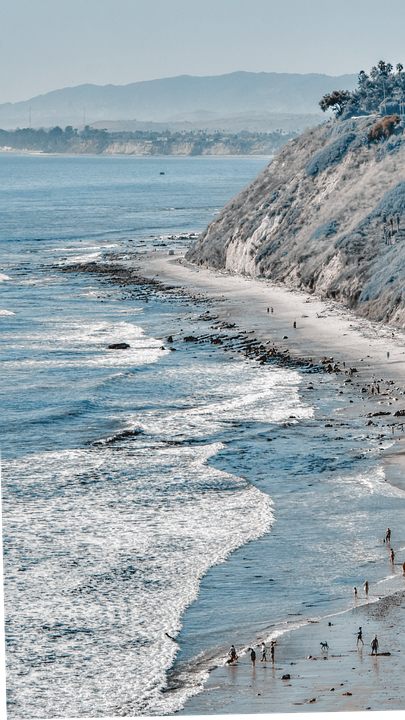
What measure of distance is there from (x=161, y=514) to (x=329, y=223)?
3852cm

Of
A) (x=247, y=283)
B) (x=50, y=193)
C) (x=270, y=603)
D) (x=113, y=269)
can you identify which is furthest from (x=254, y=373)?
(x=50, y=193)

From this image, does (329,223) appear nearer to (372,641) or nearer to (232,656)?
(372,641)

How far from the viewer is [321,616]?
44.9 ft

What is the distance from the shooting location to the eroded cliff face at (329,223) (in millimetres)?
44406

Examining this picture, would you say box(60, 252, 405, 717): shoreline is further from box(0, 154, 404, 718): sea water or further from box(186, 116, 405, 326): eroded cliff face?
box(186, 116, 405, 326): eroded cliff face

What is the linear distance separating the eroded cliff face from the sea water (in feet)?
41.5

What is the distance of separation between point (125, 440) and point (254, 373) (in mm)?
8852

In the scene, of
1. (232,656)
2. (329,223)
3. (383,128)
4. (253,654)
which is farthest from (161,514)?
(383,128)

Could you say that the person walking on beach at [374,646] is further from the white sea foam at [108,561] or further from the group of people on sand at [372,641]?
the white sea foam at [108,561]

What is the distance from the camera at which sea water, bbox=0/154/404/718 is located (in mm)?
12875

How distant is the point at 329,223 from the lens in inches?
2105

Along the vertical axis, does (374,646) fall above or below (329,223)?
below

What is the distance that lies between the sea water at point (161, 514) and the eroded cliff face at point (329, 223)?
41.5ft

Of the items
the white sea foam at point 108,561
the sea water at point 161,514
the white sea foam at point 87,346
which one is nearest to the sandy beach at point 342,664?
the sea water at point 161,514
